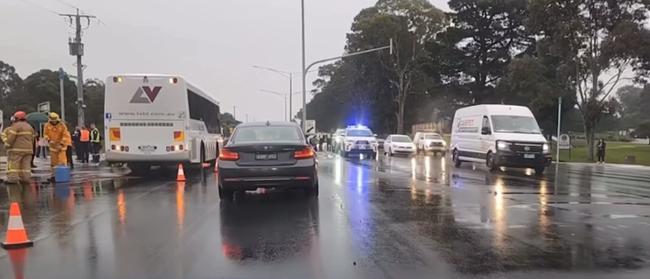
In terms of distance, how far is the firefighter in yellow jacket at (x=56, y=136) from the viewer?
16.4 m

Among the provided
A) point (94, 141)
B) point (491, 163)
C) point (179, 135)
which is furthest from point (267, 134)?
point (94, 141)

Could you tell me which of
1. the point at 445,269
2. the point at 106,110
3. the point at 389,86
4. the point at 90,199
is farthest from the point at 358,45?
the point at 445,269

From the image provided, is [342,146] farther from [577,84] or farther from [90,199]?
[90,199]

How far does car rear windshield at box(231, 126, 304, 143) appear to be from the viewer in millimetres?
11781

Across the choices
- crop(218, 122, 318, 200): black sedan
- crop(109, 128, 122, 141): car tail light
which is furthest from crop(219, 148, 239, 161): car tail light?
crop(109, 128, 122, 141): car tail light

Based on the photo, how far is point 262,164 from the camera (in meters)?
11.2

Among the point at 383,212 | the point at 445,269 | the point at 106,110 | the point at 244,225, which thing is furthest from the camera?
the point at 106,110

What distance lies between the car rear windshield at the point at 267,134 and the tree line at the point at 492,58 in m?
25.1

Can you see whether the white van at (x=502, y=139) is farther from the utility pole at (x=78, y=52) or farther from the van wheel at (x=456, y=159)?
the utility pole at (x=78, y=52)

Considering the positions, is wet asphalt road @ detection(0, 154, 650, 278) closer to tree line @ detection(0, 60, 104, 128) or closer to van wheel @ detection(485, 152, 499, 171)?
van wheel @ detection(485, 152, 499, 171)

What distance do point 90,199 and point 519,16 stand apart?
4946 centimetres

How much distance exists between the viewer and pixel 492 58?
5569cm

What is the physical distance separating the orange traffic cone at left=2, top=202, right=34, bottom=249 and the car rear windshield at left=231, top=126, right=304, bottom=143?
479 cm

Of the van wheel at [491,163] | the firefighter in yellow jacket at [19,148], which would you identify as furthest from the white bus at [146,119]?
the van wheel at [491,163]
